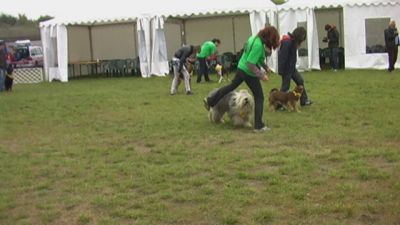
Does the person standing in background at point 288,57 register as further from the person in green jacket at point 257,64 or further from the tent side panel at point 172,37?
the tent side panel at point 172,37

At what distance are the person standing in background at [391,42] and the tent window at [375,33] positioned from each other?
1454 millimetres

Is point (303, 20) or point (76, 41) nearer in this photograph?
point (303, 20)

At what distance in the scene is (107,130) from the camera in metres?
9.21

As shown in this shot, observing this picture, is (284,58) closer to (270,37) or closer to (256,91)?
(256,91)

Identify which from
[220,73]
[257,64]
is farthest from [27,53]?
[257,64]

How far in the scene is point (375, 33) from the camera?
19.5 metres

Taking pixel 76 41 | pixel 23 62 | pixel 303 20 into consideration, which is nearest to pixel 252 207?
pixel 303 20

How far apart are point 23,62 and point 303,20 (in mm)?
22965

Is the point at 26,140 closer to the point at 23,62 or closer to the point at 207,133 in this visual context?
the point at 207,133

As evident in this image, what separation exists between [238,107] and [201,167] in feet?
8.02

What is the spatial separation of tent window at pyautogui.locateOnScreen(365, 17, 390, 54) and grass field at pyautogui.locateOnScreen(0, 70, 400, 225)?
8.88 m

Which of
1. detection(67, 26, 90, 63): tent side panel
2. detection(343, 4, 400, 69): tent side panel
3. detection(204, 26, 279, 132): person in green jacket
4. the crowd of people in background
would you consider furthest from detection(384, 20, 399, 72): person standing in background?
detection(67, 26, 90, 63): tent side panel

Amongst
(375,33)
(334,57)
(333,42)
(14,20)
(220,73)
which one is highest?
(14,20)

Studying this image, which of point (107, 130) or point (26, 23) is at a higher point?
point (26, 23)
